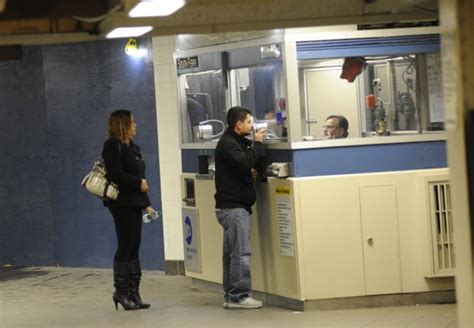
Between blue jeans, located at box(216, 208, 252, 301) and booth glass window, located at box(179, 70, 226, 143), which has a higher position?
booth glass window, located at box(179, 70, 226, 143)

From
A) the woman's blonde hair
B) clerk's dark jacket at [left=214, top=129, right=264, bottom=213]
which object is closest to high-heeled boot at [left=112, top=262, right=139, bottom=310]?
clerk's dark jacket at [left=214, top=129, right=264, bottom=213]

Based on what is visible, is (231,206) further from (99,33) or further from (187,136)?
(99,33)

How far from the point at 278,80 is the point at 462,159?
5.60 m

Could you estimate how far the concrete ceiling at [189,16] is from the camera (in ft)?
20.1

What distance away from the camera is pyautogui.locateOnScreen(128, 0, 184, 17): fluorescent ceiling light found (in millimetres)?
6137

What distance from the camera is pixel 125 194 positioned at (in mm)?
10578

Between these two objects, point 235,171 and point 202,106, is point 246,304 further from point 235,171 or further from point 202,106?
point 202,106

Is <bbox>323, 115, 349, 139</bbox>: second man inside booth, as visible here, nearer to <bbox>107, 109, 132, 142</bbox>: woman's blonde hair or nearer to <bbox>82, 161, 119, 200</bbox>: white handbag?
<bbox>107, 109, 132, 142</bbox>: woman's blonde hair

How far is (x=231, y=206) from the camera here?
10.2 metres

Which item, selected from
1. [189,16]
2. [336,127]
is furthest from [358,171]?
[189,16]

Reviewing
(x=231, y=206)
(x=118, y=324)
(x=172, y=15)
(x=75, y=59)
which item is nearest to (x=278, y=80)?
(x=231, y=206)

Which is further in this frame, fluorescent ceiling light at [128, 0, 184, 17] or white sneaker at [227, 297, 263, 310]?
white sneaker at [227, 297, 263, 310]

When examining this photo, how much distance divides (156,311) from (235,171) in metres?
1.64

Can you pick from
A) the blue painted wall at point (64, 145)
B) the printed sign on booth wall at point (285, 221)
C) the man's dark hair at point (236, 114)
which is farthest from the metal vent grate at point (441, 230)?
the blue painted wall at point (64, 145)
